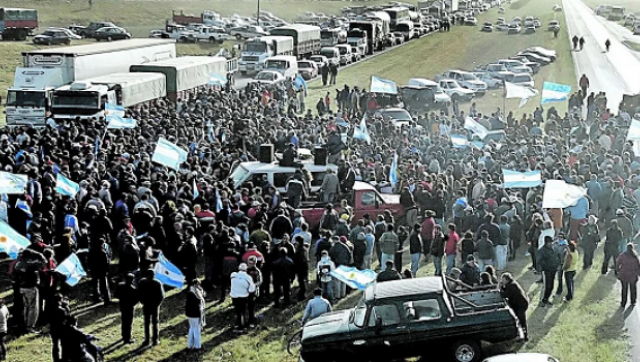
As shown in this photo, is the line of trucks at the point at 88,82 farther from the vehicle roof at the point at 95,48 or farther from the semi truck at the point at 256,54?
the semi truck at the point at 256,54

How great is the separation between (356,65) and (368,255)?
143 feet

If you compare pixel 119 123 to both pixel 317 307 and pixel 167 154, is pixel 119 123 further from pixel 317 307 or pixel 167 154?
pixel 317 307


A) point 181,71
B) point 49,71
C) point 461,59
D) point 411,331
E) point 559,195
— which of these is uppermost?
point 559,195

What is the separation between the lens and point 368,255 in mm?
17219

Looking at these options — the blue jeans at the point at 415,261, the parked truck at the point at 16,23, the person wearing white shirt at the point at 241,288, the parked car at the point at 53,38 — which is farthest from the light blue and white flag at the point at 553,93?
the parked truck at the point at 16,23

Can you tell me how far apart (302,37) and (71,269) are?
4919cm

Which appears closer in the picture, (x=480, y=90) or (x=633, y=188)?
(x=633, y=188)

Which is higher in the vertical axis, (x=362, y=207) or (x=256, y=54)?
(x=362, y=207)

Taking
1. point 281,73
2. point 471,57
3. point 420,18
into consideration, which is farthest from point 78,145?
point 420,18

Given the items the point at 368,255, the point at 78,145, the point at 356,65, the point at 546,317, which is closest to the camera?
the point at 546,317

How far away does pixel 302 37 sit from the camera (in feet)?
202

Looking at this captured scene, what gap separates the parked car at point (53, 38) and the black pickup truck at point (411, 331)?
Result: 185 ft

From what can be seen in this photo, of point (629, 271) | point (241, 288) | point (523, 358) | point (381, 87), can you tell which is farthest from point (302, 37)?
point (523, 358)

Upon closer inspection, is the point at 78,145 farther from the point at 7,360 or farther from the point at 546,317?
the point at 546,317
